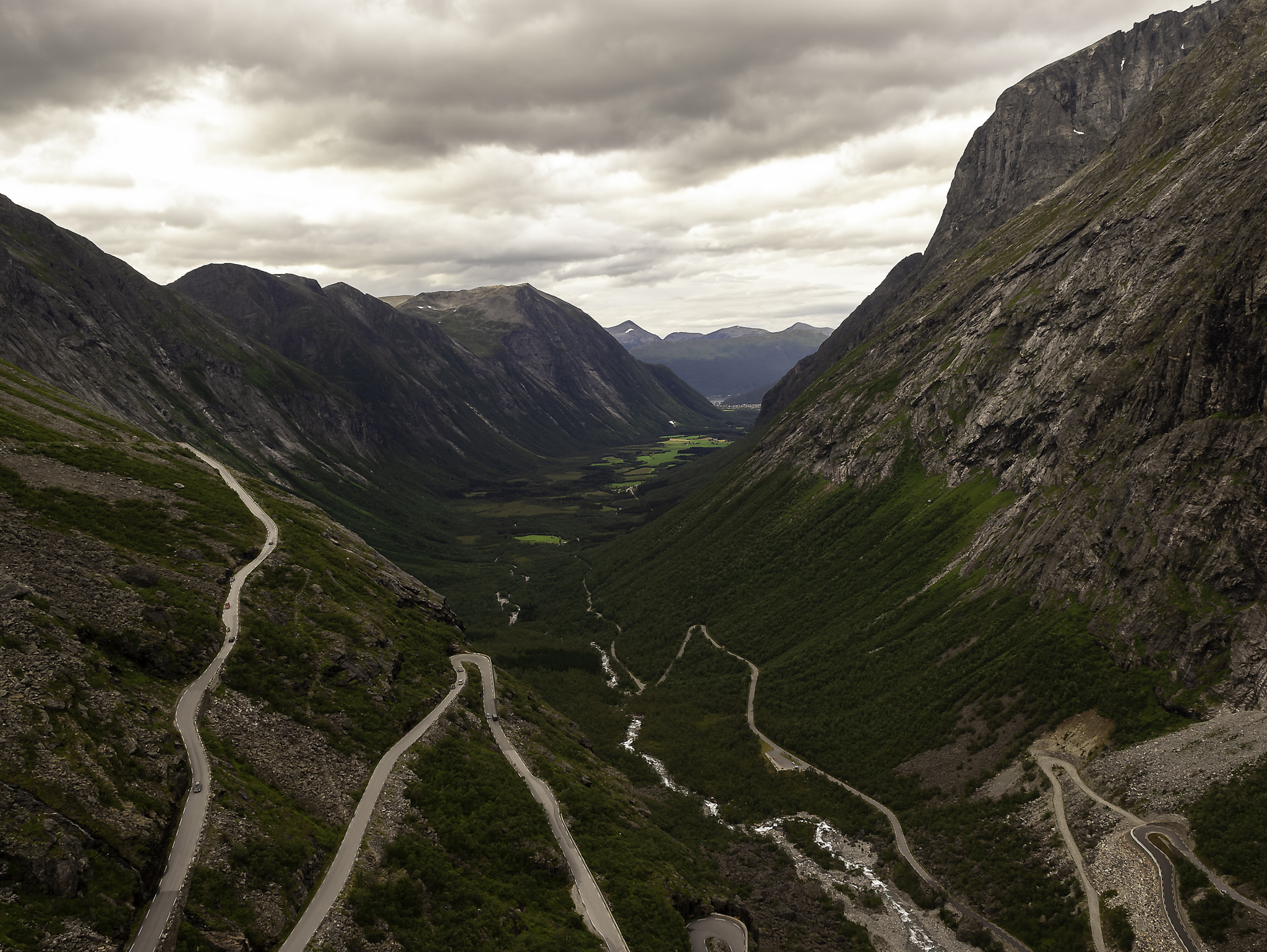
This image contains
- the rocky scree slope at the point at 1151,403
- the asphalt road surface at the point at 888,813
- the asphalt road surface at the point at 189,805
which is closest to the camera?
the asphalt road surface at the point at 189,805

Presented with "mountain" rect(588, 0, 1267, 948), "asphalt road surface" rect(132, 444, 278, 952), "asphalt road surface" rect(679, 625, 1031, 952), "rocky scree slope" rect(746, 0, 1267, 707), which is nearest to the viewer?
"asphalt road surface" rect(132, 444, 278, 952)

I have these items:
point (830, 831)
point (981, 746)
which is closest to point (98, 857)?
point (830, 831)

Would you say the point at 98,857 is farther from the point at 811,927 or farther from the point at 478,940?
the point at 811,927

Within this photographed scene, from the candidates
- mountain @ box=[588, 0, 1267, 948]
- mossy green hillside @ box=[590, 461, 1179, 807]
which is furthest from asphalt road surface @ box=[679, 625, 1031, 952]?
mossy green hillside @ box=[590, 461, 1179, 807]

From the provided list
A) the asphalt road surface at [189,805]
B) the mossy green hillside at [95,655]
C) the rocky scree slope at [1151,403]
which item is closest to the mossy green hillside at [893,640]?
the rocky scree slope at [1151,403]

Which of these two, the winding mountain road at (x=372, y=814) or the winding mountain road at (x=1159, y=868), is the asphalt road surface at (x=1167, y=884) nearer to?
the winding mountain road at (x=1159, y=868)

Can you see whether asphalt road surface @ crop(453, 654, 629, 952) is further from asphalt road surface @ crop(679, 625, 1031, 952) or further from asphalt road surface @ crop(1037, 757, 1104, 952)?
asphalt road surface @ crop(1037, 757, 1104, 952)

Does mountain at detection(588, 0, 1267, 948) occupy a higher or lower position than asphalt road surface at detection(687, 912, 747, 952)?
higher
